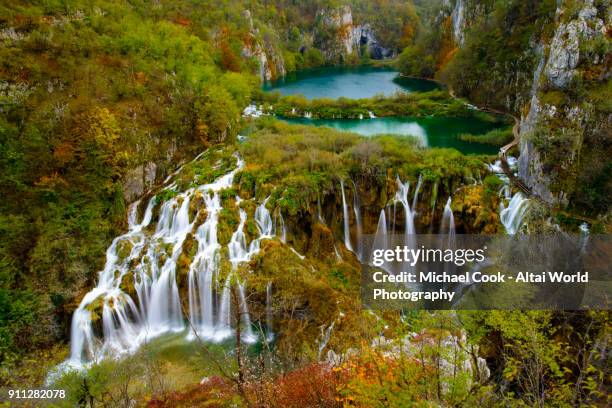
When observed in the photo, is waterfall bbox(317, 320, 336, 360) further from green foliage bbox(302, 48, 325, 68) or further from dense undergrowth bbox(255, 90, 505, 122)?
green foliage bbox(302, 48, 325, 68)

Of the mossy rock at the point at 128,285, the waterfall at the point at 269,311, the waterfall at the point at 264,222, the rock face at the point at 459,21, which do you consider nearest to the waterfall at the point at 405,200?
the waterfall at the point at 264,222

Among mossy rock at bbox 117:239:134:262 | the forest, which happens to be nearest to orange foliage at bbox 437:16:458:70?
the forest

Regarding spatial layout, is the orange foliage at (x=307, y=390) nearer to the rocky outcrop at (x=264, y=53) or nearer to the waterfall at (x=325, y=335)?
the waterfall at (x=325, y=335)

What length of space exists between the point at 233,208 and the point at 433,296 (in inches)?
371

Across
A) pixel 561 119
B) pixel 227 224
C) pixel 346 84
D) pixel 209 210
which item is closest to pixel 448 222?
pixel 561 119

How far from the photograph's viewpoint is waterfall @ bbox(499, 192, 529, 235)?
16.2 m

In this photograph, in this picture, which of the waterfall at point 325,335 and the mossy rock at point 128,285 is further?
the mossy rock at point 128,285

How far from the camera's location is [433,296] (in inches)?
640

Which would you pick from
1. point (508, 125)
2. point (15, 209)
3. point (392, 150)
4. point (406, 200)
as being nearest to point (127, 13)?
point (15, 209)

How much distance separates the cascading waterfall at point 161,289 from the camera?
14078 mm

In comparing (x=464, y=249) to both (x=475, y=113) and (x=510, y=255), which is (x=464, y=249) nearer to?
(x=510, y=255)

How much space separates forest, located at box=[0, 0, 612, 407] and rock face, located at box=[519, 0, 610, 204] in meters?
0.09

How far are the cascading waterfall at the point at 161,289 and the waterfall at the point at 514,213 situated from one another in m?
10.2

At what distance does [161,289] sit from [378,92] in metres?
44.9
